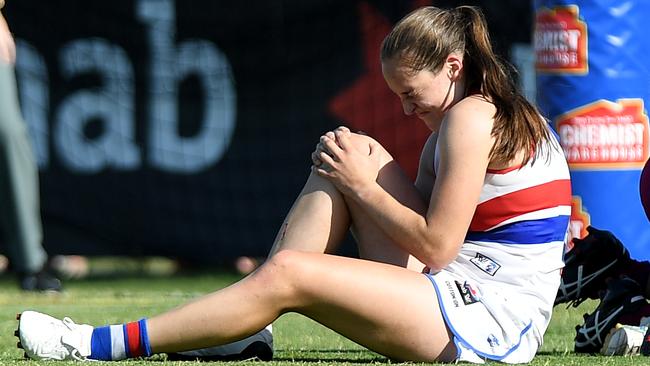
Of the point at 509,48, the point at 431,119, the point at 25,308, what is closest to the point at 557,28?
the point at 509,48

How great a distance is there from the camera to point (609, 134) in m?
6.00

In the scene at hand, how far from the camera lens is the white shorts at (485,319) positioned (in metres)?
3.44

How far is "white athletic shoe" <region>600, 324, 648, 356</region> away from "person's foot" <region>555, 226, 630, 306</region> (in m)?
0.44

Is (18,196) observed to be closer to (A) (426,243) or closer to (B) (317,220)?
(B) (317,220)

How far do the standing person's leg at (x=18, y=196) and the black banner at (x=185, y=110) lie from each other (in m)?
1.19

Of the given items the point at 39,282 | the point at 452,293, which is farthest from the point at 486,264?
the point at 39,282

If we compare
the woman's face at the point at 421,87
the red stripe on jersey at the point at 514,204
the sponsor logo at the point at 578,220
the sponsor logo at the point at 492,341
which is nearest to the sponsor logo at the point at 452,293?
the sponsor logo at the point at 492,341

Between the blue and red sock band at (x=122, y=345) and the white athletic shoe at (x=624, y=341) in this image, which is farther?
the white athletic shoe at (x=624, y=341)

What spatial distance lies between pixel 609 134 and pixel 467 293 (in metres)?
2.74

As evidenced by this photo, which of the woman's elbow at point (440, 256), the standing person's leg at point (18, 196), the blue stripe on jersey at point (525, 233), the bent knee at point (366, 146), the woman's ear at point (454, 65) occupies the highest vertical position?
the woman's ear at point (454, 65)

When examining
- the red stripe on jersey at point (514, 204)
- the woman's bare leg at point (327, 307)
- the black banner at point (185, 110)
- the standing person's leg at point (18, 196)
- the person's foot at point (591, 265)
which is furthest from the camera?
the black banner at point (185, 110)

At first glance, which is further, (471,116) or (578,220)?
(578,220)

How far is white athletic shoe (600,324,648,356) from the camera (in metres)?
3.85

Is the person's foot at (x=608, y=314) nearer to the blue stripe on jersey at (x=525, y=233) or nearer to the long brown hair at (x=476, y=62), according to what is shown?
Answer: the blue stripe on jersey at (x=525, y=233)
